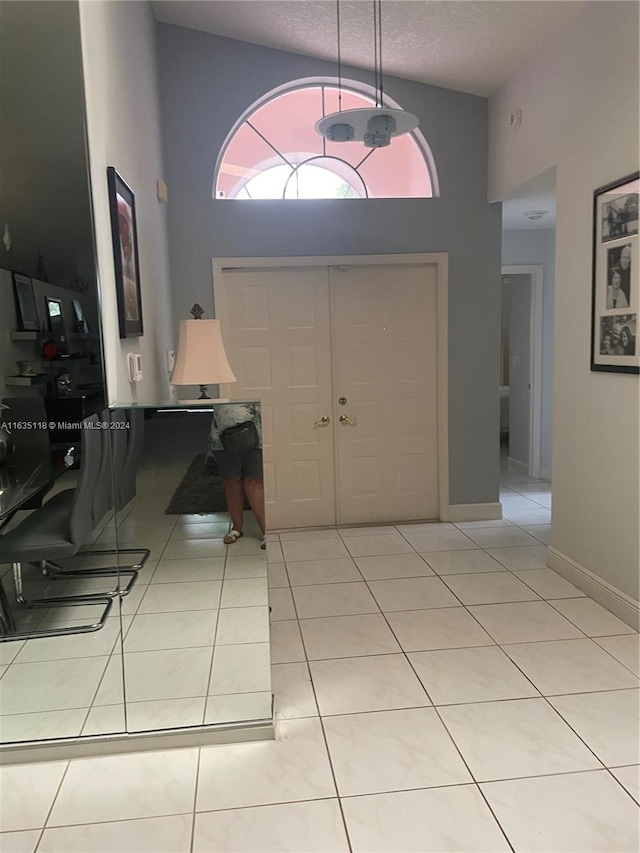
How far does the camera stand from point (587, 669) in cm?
261

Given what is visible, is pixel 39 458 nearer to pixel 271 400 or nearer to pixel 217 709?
pixel 217 709

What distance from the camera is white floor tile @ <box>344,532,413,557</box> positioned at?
13.5 feet

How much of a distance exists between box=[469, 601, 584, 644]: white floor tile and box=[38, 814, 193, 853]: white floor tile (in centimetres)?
165

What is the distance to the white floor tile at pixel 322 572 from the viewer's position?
144 inches

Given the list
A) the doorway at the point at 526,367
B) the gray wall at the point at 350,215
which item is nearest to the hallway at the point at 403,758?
the gray wall at the point at 350,215

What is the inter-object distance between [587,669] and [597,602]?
694 millimetres

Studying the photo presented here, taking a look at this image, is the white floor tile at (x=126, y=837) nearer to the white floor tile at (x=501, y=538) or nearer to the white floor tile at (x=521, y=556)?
the white floor tile at (x=521, y=556)

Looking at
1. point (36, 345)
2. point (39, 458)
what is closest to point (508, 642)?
point (39, 458)

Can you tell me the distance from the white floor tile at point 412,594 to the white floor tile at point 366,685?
0.55m

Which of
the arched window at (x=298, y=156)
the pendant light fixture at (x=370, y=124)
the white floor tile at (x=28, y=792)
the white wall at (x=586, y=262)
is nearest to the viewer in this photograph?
the white floor tile at (x=28, y=792)

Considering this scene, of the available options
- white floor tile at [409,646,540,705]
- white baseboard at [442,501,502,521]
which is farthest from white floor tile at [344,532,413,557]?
white floor tile at [409,646,540,705]

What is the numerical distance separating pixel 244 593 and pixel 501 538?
101 inches

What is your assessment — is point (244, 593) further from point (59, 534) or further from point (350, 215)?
point (350, 215)

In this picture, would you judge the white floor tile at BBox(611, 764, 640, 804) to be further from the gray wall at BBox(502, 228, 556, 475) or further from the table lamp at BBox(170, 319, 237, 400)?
the gray wall at BBox(502, 228, 556, 475)
